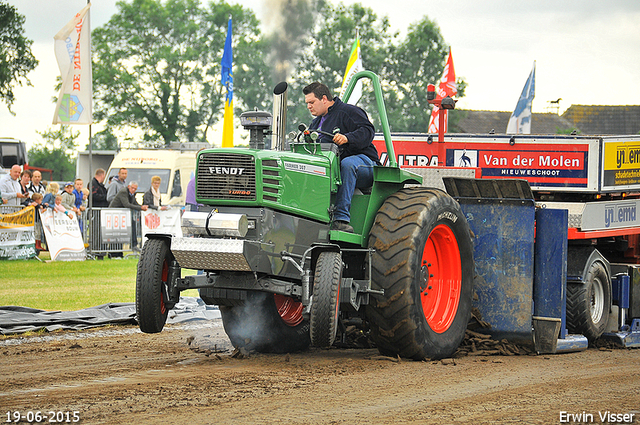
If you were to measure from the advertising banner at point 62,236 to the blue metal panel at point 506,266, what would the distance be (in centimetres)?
1086

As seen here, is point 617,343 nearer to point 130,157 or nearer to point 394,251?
point 394,251

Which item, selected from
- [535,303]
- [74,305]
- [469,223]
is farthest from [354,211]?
[74,305]

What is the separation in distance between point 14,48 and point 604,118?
36031 mm

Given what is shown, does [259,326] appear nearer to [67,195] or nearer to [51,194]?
[51,194]

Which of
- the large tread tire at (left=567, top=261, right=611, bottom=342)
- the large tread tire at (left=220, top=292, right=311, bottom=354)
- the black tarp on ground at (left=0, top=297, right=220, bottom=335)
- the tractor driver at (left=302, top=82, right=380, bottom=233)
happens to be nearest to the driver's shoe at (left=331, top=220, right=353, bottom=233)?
the tractor driver at (left=302, top=82, right=380, bottom=233)

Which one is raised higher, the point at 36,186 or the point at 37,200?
the point at 36,186

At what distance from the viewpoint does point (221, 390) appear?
498 centimetres

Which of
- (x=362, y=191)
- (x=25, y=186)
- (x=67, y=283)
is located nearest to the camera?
(x=362, y=191)

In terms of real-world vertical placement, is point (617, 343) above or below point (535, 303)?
below

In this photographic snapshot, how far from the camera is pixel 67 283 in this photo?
12.2 meters

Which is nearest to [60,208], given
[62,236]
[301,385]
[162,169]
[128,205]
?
[62,236]

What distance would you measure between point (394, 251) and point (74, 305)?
17.4 feet


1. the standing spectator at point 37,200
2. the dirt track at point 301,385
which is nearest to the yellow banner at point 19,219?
the standing spectator at point 37,200

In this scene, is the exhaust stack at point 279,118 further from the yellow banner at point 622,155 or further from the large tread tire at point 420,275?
the yellow banner at point 622,155
